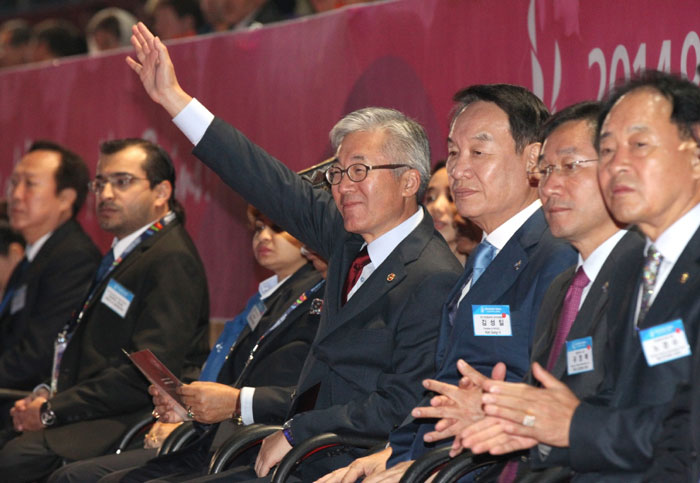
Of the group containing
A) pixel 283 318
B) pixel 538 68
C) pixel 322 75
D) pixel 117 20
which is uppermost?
pixel 117 20

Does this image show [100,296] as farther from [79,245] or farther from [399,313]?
[399,313]

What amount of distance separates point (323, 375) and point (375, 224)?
1.88 feet

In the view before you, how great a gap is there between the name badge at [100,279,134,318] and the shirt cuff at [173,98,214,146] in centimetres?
134

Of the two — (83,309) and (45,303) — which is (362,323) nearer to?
(83,309)

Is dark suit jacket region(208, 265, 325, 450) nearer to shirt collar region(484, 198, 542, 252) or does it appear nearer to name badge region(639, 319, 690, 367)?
shirt collar region(484, 198, 542, 252)

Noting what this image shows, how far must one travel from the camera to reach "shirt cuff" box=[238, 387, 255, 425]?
406 centimetres

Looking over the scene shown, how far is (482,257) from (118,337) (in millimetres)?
2180

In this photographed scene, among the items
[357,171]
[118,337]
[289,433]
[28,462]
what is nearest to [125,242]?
[118,337]

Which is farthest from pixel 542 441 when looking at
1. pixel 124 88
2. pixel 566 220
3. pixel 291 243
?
pixel 124 88

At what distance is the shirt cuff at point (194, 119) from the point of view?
3904mm

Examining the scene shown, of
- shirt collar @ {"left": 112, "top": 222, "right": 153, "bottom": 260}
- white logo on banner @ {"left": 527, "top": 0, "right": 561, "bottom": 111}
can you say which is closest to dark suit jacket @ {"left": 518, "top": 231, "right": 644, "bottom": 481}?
white logo on banner @ {"left": 527, "top": 0, "right": 561, "bottom": 111}

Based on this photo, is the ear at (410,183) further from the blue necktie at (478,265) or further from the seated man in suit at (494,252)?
the blue necktie at (478,265)

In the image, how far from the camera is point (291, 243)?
468cm

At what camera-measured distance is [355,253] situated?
13.2 feet
